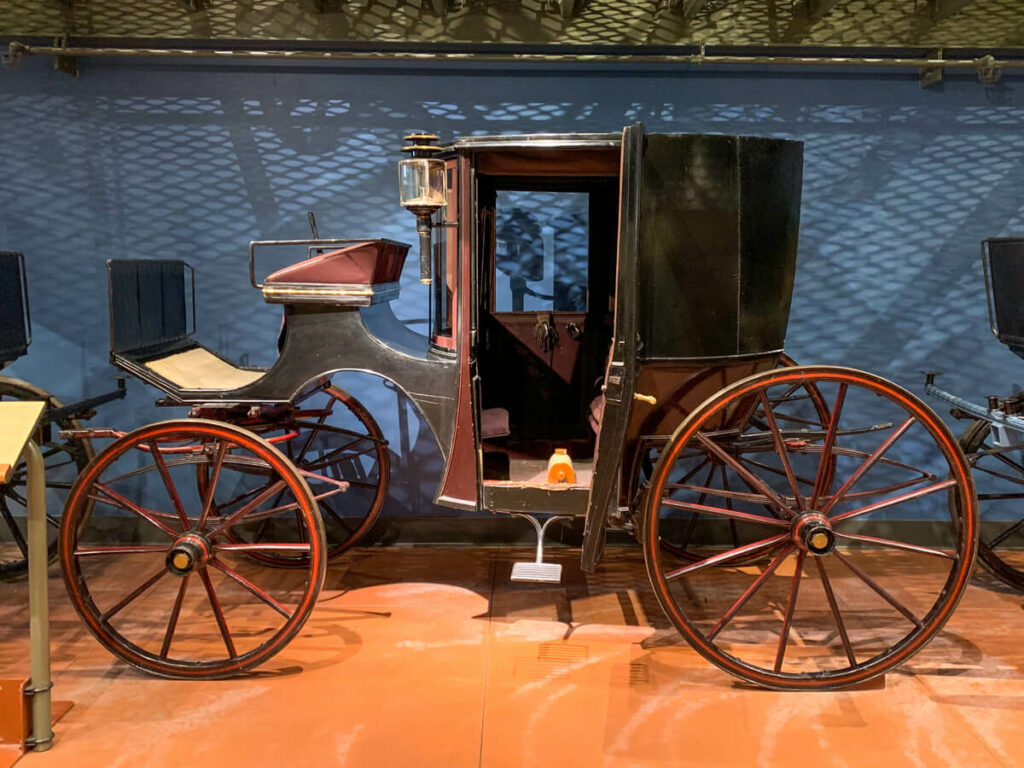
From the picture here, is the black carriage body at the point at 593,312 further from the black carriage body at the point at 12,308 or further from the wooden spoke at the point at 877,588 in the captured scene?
the wooden spoke at the point at 877,588

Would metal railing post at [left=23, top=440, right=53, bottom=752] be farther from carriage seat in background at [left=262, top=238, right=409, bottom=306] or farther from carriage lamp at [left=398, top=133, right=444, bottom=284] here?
carriage lamp at [left=398, top=133, right=444, bottom=284]

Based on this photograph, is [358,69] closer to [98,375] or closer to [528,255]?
[528,255]

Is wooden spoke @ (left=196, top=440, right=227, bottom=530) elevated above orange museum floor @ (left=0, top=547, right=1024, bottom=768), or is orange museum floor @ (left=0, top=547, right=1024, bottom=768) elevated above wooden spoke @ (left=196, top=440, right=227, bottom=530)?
wooden spoke @ (left=196, top=440, right=227, bottom=530)

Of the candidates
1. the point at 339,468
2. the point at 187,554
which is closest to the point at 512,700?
the point at 187,554

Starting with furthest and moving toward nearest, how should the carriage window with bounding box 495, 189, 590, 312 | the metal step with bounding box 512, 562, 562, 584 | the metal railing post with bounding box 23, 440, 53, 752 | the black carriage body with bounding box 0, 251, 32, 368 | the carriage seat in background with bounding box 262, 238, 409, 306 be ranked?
1. the carriage window with bounding box 495, 189, 590, 312
2. the black carriage body with bounding box 0, 251, 32, 368
3. the carriage seat in background with bounding box 262, 238, 409, 306
4. the metal step with bounding box 512, 562, 562, 584
5. the metal railing post with bounding box 23, 440, 53, 752

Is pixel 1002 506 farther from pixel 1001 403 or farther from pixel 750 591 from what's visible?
pixel 750 591

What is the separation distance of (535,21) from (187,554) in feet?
8.15

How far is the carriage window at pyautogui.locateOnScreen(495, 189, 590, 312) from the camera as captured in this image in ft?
12.0

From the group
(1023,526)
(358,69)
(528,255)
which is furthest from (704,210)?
(1023,526)

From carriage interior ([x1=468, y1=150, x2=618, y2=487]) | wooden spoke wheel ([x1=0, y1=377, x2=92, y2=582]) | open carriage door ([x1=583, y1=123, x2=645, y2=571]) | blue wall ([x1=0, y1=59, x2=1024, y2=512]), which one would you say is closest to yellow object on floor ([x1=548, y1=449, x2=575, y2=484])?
open carriage door ([x1=583, y1=123, x2=645, y2=571])

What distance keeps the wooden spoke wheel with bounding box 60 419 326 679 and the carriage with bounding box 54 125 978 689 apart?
1 cm

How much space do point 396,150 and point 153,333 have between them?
1332mm

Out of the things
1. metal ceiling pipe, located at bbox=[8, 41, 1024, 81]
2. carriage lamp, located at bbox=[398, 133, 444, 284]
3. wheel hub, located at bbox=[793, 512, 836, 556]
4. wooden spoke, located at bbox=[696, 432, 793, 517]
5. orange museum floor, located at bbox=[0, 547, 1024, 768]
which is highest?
metal ceiling pipe, located at bbox=[8, 41, 1024, 81]

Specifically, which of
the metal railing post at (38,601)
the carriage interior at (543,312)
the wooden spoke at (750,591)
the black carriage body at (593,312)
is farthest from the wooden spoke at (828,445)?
the metal railing post at (38,601)
